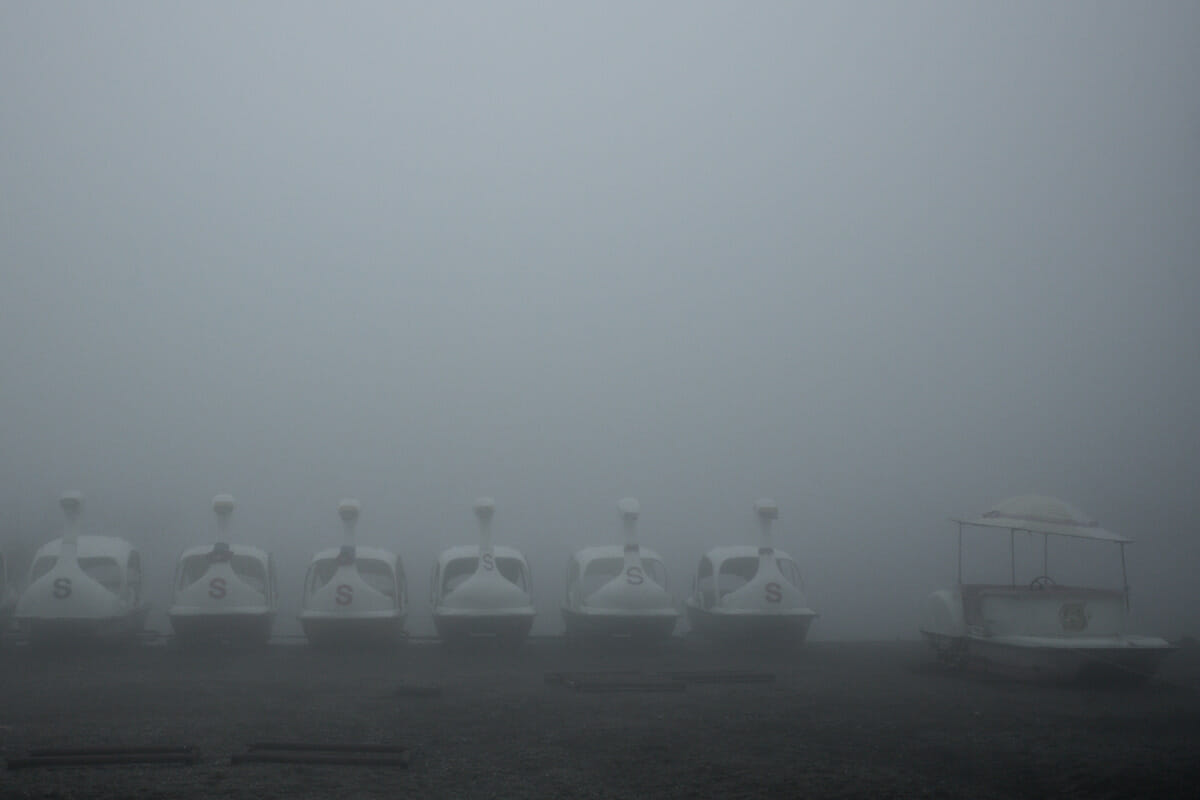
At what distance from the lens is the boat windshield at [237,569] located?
2308 cm

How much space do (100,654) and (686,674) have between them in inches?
402

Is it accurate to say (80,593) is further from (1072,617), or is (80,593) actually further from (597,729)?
(1072,617)

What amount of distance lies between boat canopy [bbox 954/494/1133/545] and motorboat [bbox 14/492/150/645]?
1503cm

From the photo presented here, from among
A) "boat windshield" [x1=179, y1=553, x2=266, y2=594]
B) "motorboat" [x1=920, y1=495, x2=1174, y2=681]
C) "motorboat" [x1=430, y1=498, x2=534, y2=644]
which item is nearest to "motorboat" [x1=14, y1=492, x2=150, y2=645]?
"boat windshield" [x1=179, y1=553, x2=266, y2=594]

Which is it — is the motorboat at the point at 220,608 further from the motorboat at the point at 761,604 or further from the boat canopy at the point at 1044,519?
the boat canopy at the point at 1044,519

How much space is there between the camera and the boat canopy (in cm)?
1869

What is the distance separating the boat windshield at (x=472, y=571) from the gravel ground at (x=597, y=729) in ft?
11.4

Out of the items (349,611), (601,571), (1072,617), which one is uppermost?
(601,571)

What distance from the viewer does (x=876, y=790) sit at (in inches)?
375

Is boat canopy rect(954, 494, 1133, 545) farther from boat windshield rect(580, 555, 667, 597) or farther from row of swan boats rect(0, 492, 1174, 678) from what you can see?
boat windshield rect(580, 555, 667, 597)

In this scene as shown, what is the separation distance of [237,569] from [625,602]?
301 inches

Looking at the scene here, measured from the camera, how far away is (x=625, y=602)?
22.3 metres

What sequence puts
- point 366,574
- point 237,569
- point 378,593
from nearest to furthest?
point 378,593
point 237,569
point 366,574

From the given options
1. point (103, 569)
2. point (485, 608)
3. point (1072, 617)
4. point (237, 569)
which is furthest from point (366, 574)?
point (1072, 617)
